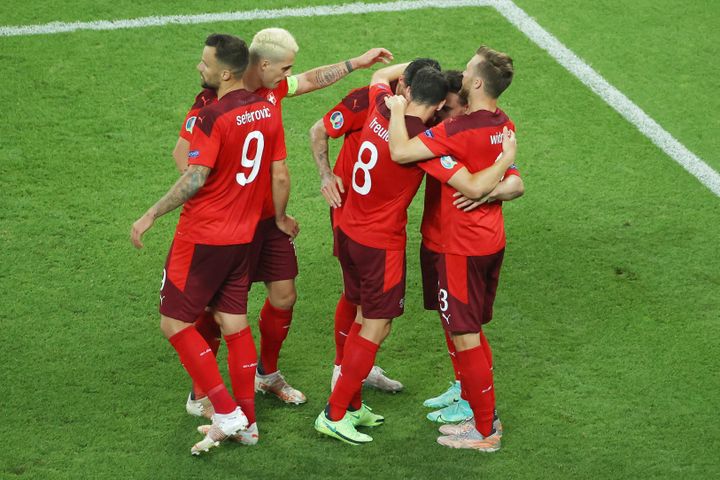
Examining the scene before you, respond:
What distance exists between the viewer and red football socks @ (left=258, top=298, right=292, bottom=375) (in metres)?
6.18

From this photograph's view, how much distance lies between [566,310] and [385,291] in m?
1.69

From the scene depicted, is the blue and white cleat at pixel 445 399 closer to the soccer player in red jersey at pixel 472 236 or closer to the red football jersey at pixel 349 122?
the soccer player in red jersey at pixel 472 236

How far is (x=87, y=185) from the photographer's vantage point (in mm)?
7977

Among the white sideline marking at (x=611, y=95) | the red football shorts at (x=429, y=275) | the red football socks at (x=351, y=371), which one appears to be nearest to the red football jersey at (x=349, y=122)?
the red football shorts at (x=429, y=275)

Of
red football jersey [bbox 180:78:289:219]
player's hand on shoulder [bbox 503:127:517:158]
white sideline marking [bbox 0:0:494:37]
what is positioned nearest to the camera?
player's hand on shoulder [bbox 503:127:517:158]

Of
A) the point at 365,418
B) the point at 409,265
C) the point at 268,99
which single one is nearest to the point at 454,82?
the point at 268,99

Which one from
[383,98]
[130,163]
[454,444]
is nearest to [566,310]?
[454,444]

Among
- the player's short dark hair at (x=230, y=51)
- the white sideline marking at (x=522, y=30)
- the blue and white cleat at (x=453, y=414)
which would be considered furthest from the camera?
the white sideline marking at (x=522, y=30)

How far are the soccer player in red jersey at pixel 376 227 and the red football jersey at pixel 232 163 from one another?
0.44 meters

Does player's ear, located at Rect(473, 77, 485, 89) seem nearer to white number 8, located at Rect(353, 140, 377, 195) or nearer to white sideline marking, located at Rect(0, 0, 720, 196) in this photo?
white number 8, located at Rect(353, 140, 377, 195)

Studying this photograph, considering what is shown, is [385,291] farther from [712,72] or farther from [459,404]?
[712,72]

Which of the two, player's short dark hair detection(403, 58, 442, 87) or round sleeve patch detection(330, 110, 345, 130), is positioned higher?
player's short dark hair detection(403, 58, 442, 87)

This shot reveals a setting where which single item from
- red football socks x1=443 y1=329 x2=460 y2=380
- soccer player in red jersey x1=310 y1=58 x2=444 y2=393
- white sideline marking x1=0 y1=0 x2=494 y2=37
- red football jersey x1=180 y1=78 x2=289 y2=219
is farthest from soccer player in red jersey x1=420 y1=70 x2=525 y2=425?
white sideline marking x1=0 y1=0 x2=494 y2=37

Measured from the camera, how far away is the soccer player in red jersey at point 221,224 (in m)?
5.43
